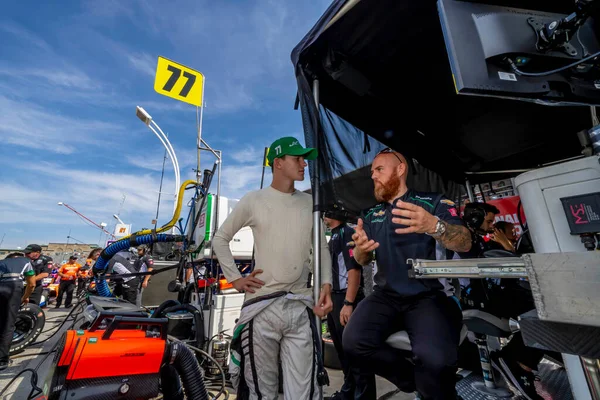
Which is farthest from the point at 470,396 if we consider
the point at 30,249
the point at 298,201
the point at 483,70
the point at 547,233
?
the point at 30,249

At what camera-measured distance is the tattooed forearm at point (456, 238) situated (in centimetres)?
158

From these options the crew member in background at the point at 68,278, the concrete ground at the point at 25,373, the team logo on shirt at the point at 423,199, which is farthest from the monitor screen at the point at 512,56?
the crew member in background at the point at 68,278

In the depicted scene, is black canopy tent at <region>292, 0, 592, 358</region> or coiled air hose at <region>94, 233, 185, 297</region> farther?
coiled air hose at <region>94, 233, 185, 297</region>

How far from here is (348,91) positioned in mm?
2465

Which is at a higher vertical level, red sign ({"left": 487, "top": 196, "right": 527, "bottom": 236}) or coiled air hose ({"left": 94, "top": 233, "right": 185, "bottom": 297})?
red sign ({"left": 487, "top": 196, "right": 527, "bottom": 236})

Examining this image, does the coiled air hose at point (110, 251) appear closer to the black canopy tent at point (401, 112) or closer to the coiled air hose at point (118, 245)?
the coiled air hose at point (118, 245)

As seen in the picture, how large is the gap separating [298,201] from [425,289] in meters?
1.10

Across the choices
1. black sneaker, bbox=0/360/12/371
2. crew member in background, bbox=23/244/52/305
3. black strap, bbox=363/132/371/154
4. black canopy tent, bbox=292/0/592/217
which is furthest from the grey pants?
crew member in background, bbox=23/244/52/305

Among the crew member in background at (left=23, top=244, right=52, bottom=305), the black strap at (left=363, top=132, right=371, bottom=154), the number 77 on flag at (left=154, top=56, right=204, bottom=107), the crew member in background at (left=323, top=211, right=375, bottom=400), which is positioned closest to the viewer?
the crew member in background at (left=323, top=211, right=375, bottom=400)

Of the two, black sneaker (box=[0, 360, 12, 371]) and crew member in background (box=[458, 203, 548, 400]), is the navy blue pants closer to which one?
crew member in background (box=[458, 203, 548, 400])

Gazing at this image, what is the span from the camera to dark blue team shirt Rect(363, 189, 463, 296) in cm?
178

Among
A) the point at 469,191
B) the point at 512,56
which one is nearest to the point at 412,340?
the point at 512,56

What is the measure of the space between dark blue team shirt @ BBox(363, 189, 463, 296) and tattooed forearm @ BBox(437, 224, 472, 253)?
113mm

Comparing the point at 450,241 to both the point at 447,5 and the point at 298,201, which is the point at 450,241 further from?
the point at 447,5
